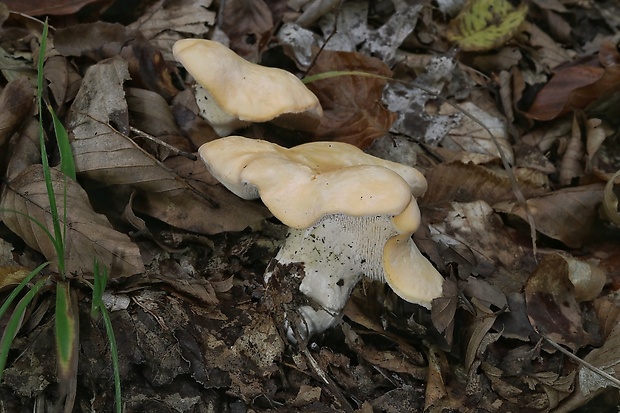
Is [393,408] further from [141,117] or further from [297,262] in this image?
[141,117]

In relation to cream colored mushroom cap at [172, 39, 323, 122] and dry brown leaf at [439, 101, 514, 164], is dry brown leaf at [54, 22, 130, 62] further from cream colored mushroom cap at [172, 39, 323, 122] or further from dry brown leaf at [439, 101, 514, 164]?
dry brown leaf at [439, 101, 514, 164]

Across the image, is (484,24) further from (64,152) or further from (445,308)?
(64,152)

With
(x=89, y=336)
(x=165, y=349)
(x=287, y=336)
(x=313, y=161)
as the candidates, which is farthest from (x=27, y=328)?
(x=313, y=161)

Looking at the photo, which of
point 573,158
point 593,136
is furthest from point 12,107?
point 593,136

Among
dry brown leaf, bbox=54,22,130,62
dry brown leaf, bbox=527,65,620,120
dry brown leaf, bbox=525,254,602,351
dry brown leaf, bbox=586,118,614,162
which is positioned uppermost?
dry brown leaf, bbox=54,22,130,62

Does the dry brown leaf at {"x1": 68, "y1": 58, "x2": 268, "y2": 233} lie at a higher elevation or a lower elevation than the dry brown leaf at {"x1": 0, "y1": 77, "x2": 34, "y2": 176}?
lower

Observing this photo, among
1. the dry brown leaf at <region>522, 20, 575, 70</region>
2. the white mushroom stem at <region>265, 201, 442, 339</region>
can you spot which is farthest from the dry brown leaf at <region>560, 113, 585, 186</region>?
the white mushroom stem at <region>265, 201, 442, 339</region>
